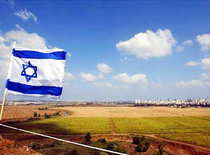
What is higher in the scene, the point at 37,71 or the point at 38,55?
the point at 38,55

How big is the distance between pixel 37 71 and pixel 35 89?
2.56 feet

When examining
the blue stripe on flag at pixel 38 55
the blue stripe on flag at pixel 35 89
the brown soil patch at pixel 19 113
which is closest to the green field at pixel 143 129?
the brown soil patch at pixel 19 113

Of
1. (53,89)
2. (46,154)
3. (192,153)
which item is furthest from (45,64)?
(192,153)

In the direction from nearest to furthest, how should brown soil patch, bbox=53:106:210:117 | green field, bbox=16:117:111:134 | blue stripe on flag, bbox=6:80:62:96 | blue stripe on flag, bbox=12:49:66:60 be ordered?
blue stripe on flag, bbox=6:80:62:96 < blue stripe on flag, bbox=12:49:66:60 < green field, bbox=16:117:111:134 < brown soil patch, bbox=53:106:210:117

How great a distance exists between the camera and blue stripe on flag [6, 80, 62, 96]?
25.3 ft

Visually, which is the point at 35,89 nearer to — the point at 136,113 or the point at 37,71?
the point at 37,71

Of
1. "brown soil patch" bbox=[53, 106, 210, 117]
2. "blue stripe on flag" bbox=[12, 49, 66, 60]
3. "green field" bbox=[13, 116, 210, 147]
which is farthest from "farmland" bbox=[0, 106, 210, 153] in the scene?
"brown soil patch" bbox=[53, 106, 210, 117]

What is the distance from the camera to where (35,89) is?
7859mm

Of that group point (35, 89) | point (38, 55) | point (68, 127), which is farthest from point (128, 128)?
point (38, 55)

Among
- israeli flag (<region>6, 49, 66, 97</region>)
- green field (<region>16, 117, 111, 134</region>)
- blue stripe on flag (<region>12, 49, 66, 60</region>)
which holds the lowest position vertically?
green field (<region>16, 117, 111, 134</region>)

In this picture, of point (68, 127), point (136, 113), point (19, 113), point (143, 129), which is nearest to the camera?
point (143, 129)

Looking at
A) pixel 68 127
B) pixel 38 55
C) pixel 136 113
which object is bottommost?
pixel 136 113

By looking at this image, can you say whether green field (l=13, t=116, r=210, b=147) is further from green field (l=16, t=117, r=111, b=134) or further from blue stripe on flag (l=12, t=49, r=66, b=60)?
blue stripe on flag (l=12, t=49, r=66, b=60)

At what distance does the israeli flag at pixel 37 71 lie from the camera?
775cm
